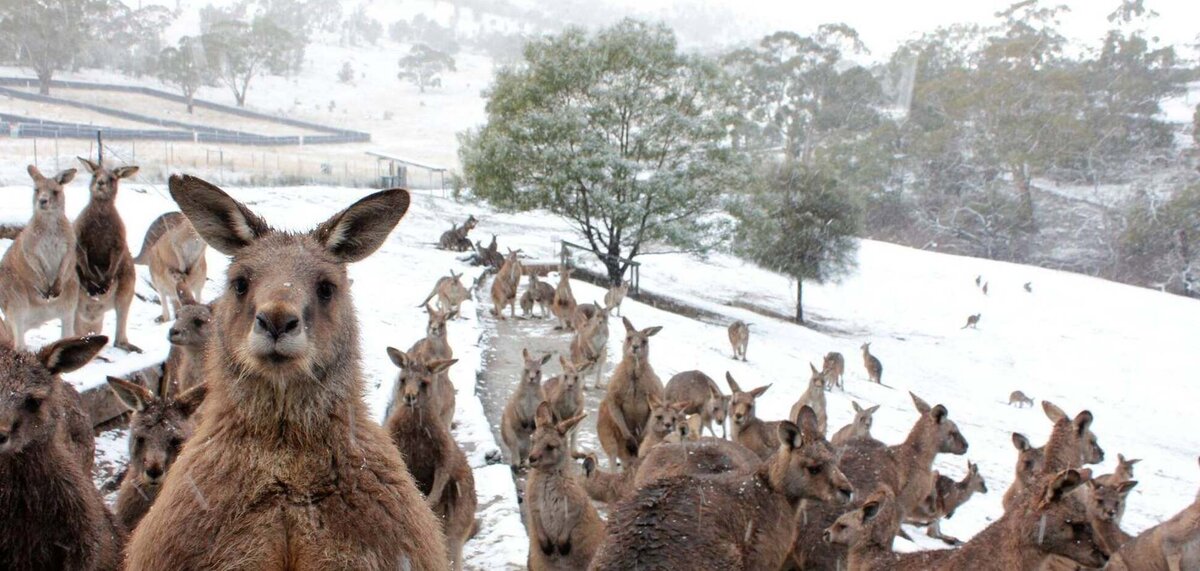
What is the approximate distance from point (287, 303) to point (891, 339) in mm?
25764

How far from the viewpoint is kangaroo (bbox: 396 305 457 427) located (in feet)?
25.0

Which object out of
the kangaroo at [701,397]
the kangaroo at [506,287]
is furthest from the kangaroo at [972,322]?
the kangaroo at [701,397]

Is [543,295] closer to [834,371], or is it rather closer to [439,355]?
[834,371]

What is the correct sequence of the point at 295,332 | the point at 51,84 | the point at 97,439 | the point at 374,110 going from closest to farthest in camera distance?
the point at 295,332
the point at 97,439
the point at 51,84
the point at 374,110

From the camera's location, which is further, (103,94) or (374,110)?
(374,110)

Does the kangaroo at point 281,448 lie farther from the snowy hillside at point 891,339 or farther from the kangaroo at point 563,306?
the kangaroo at point 563,306

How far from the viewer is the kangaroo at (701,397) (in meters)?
9.30

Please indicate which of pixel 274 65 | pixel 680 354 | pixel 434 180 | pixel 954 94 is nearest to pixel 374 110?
pixel 434 180

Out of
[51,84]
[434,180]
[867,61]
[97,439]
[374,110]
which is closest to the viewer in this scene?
[97,439]

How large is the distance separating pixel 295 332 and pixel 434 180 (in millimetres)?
22612

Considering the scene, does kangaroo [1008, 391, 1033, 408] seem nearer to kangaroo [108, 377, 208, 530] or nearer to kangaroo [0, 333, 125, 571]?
kangaroo [108, 377, 208, 530]

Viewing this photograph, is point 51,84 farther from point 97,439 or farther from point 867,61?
Result: point 867,61

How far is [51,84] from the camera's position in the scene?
8.02 metres

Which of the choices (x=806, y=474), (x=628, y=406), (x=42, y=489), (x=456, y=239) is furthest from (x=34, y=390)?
(x=456, y=239)
